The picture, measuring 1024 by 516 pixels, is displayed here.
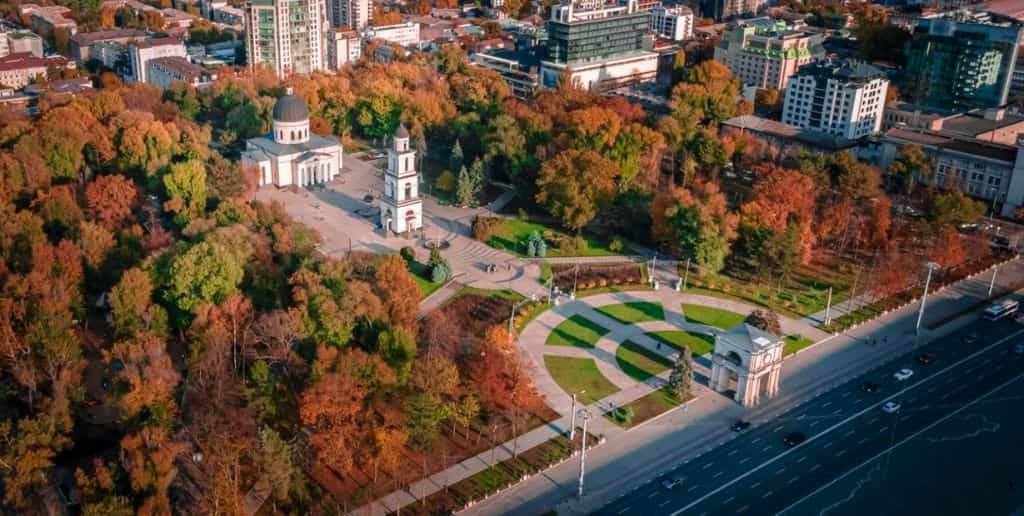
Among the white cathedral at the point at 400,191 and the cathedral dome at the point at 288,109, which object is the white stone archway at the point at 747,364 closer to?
the white cathedral at the point at 400,191

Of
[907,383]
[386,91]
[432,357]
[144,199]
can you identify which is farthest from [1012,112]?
[144,199]

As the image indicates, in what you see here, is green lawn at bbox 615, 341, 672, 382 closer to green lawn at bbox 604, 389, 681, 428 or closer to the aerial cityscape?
the aerial cityscape

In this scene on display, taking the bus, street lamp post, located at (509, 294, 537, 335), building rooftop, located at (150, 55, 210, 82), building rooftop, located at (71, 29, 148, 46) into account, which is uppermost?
building rooftop, located at (71, 29, 148, 46)

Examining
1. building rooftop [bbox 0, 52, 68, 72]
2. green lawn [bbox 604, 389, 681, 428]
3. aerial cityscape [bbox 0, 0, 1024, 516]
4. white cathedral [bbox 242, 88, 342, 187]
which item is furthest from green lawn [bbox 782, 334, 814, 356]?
building rooftop [bbox 0, 52, 68, 72]

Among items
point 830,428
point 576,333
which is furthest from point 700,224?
point 830,428

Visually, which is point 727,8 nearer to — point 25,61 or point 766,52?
point 766,52

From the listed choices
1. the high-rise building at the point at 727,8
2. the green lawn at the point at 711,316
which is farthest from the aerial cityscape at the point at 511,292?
the high-rise building at the point at 727,8

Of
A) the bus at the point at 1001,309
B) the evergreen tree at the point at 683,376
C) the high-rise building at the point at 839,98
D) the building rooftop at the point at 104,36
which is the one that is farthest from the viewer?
the building rooftop at the point at 104,36
